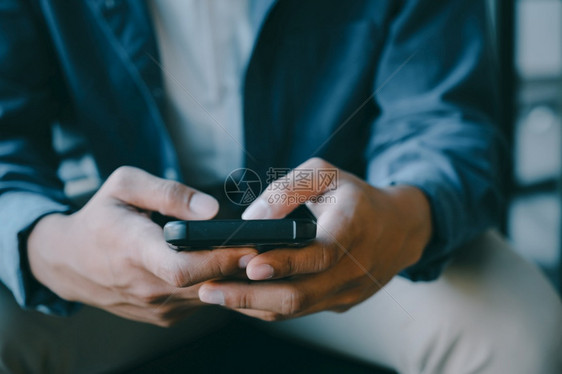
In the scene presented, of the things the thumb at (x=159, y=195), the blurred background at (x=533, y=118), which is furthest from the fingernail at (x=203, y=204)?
the blurred background at (x=533, y=118)

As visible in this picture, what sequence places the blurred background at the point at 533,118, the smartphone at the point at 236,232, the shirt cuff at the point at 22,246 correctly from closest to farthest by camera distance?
the smartphone at the point at 236,232
the shirt cuff at the point at 22,246
the blurred background at the point at 533,118

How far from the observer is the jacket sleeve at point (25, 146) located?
1.08ft

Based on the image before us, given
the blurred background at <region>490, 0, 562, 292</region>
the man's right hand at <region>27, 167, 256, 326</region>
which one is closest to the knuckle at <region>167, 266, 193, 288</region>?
the man's right hand at <region>27, 167, 256, 326</region>

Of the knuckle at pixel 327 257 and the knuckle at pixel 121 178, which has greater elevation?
the knuckle at pixel 121 178

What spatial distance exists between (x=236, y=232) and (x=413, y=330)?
0.68 ft

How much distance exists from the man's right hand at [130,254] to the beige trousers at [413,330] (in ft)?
0.16

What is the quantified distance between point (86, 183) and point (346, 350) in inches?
10.7

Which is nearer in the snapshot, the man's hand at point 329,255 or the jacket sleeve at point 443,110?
the man's hand at point 329,255

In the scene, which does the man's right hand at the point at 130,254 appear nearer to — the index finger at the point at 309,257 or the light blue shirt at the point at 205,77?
the index finger at the point at 309,257

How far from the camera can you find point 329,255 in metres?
0.26

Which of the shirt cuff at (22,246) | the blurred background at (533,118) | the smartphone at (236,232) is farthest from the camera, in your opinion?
the blurred background at (533,118)

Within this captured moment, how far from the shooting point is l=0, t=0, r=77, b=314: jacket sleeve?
0.33 meters

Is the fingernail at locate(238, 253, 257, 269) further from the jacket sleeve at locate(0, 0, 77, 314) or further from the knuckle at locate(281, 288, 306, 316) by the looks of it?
the jacket sleeve at locate(0, 0, 77, 314)

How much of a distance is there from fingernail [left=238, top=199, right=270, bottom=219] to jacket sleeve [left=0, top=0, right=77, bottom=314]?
155 mm
